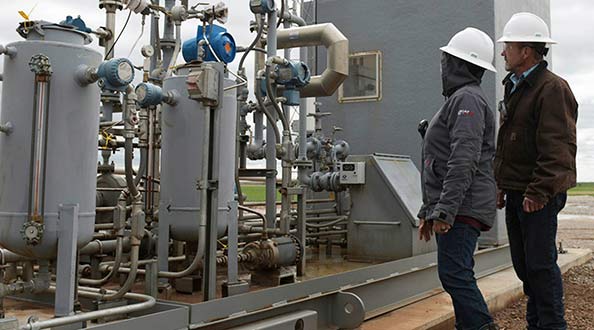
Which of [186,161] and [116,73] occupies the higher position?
[116,73]

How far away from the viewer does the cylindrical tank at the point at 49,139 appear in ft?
7.86

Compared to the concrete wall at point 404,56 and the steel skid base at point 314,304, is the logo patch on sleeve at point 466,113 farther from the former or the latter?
the concrete wall at point 404,56

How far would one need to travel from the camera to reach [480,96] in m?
2.64

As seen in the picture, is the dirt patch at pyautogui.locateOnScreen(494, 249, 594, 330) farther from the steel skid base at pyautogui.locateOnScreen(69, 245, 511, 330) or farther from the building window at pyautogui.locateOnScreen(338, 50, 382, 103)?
the building window at pyautogui.locateOnScreen(338, 50, 382, 103)

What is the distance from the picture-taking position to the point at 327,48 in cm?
472

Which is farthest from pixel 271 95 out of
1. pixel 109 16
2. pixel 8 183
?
pixel 8 183

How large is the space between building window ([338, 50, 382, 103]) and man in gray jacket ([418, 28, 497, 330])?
3557mm

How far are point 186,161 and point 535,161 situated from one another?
1.73 m

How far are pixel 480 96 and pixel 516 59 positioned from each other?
386mm

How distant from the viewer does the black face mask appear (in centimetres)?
272

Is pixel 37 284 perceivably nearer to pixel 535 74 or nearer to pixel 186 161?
pixel 186 161

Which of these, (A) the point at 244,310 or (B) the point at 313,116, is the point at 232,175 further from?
(B) the point at 313,116

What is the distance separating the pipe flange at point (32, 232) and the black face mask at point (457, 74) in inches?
73.1

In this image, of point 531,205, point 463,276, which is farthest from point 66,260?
point 531,205
